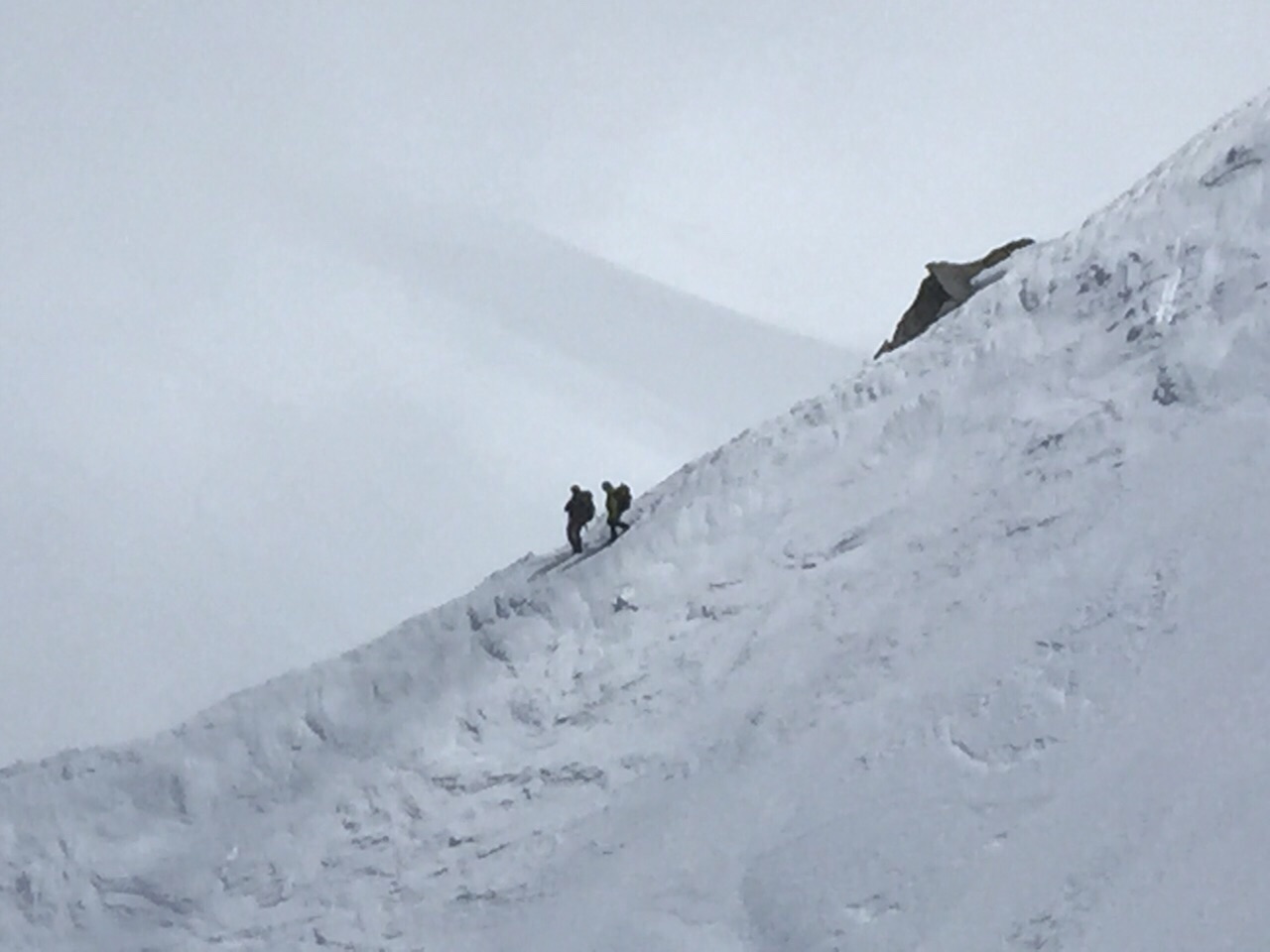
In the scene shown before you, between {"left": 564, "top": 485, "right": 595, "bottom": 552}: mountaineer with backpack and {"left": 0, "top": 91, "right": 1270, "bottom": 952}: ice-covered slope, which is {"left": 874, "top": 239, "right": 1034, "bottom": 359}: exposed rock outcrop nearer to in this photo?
{"left": 0, "top": 91, "right": 1270, "bottom": 952}: ice-covered slope

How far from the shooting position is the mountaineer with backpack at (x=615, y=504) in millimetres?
23141

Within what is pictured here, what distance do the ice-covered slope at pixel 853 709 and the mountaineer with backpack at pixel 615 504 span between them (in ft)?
1.32

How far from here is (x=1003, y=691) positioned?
16500 mm

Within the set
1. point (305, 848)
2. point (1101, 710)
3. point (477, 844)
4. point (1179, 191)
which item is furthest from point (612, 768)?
point (1179, 191)

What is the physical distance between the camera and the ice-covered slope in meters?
14.8

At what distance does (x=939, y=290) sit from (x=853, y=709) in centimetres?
1224

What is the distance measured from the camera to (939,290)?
91.1ft


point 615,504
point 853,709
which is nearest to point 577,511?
point 615,504

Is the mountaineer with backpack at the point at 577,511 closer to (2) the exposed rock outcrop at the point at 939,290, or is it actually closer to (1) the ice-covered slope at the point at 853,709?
(1) the ice-covered slope at the point at 853,709

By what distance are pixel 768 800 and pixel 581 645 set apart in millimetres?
5260

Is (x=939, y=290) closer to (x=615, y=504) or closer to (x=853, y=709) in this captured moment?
(x=615, y=504)

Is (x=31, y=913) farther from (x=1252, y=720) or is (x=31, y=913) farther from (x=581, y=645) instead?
(x=1252, y=720)

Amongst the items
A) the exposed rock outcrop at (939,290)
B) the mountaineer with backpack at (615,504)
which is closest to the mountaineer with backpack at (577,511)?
the mountaineer with backpack at (615,504)

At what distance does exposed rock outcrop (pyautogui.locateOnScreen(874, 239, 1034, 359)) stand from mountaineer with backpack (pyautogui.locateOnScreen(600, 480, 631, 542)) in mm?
6559
